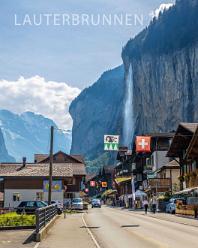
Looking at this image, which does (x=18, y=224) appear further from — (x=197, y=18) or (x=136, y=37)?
(x=136, y=37)

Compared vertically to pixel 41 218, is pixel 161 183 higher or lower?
higher

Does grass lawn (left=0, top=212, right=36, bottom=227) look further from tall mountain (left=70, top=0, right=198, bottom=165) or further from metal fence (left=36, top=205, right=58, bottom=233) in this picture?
tall mountain (left=70, top=0, right=198, bottom=165)

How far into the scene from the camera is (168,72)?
152 meters

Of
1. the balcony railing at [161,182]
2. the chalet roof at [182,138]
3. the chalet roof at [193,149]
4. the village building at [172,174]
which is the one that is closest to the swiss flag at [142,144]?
the chalet roof at [182,138]

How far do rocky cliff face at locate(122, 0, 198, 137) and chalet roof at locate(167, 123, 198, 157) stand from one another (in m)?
74.3

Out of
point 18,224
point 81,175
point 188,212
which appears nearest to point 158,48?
point 81,175

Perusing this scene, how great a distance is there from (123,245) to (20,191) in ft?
163

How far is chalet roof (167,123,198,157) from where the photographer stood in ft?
179

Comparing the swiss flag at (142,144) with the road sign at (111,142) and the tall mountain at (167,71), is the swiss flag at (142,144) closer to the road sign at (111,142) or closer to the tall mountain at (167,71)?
the road sign at (111,142)

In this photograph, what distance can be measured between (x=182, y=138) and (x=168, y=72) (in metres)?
97.1

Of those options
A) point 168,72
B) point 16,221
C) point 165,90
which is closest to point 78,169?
point 165,90

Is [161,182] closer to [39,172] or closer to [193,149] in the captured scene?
[193,149]

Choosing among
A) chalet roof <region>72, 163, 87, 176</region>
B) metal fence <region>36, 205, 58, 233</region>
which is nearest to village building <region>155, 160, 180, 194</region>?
chalet roof <region>72, 163, 87, 176</region>

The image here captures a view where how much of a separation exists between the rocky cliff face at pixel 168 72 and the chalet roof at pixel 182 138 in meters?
74.3
